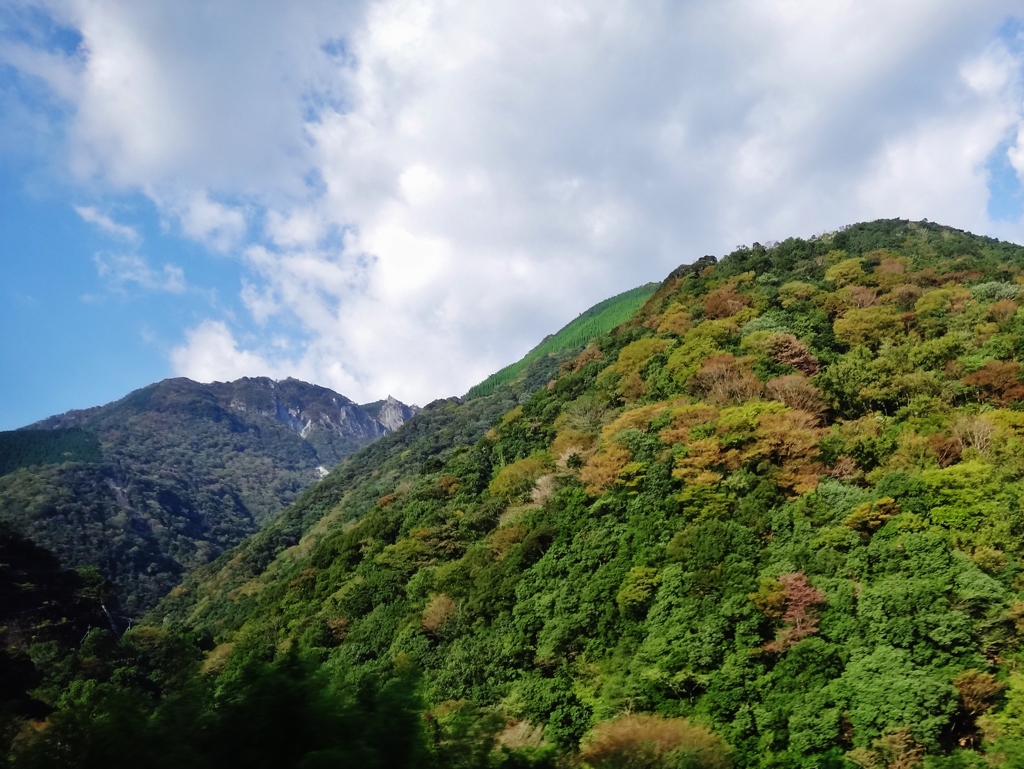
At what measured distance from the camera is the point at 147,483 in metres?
110

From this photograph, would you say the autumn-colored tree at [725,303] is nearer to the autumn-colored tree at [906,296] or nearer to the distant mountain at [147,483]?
the autumn-colored tree at [906,296]

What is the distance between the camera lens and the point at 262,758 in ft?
19.4

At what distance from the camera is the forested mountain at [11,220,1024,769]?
6.87 meters

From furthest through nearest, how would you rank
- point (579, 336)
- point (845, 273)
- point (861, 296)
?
point (579, 336) → point (845, 273) → point (861, 296)

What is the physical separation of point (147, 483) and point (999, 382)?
4860 inches

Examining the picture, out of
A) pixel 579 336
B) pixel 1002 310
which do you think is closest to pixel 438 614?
pixel 1002 310

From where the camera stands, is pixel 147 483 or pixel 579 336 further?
pixel 147 483

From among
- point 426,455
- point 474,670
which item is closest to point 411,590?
point 474,670

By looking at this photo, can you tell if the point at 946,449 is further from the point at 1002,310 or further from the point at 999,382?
the point at 1002,310

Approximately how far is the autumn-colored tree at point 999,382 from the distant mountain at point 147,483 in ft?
261

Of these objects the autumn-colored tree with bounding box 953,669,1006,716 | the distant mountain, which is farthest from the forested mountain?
the distant mountain

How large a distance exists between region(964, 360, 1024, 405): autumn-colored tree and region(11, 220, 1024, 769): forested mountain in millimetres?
83

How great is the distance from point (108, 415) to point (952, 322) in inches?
7900

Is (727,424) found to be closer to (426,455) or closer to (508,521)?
(508,521)
